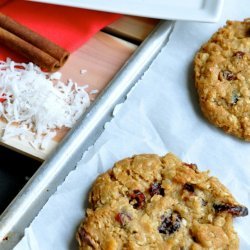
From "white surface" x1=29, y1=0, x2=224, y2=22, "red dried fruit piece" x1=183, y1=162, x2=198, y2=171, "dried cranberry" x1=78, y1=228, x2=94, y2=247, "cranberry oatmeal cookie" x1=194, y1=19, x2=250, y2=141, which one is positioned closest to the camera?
"dried cranberry" x1=78, y1=228, x2=94, y2=247

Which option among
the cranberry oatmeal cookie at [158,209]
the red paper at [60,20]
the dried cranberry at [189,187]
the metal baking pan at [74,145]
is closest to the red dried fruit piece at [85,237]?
the cranberry oatmeal cookie at [158,209]

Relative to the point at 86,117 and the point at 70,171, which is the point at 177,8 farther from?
the point at 70,171

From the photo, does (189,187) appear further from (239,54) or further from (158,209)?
(239,54)

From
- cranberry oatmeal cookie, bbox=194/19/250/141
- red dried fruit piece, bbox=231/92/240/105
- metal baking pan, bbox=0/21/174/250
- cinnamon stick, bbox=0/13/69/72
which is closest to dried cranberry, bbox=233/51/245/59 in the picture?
cranberry oatmeal cookie, bbox=194/19/250/141

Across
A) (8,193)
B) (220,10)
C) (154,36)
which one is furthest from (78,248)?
(220,10)

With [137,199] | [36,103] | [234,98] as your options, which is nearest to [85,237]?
[137,199]

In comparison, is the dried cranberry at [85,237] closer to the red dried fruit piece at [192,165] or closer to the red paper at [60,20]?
the red dried fruit piece at [192,165]

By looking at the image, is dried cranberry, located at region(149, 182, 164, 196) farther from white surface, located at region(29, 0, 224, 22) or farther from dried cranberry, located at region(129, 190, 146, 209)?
white surface, located at region(29, 0, 224, 22)
